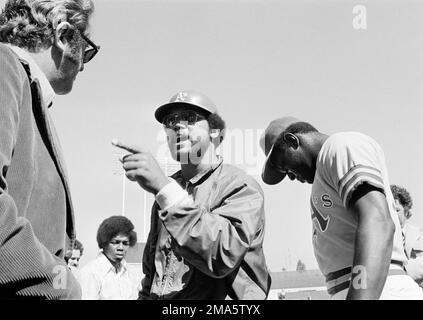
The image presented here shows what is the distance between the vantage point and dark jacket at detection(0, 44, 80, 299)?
133cm

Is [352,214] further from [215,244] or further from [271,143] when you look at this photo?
[271,143]

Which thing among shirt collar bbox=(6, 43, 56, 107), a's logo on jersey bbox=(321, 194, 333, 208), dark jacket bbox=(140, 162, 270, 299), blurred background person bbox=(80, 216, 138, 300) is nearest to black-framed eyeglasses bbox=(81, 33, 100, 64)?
shirt collar bbox=(6, 43, 56, 107)

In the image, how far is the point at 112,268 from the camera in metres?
6.22

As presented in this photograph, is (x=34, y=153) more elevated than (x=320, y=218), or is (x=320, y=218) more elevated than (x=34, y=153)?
(x=34, y=153)

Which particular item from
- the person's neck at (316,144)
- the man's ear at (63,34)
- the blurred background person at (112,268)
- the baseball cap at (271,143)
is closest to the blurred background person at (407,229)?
the baseball cap at (271,143)

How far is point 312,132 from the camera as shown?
2.74m

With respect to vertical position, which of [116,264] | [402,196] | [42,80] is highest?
[42,80]

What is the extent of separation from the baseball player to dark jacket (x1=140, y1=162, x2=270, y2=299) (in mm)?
327

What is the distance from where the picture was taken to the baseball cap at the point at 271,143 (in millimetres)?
2902

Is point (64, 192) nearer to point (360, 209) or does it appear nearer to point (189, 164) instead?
point (360, 209)

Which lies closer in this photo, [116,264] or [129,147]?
[129,147]

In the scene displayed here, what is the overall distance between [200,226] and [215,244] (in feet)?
0.37

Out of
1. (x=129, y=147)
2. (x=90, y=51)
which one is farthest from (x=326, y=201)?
(x=90, y=51)

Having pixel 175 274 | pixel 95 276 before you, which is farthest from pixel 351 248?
pixel 95 276
